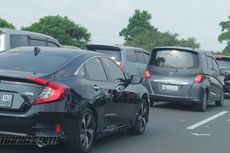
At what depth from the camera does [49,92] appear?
8008mm

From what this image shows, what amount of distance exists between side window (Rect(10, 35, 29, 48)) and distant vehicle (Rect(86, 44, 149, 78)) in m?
5.16

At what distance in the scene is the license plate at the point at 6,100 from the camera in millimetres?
7938

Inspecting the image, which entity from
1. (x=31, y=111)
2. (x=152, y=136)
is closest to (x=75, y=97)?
(x=31, y=111)

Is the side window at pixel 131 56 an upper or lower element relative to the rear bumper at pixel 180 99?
upper

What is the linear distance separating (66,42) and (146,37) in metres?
35.6

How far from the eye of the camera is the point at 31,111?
788 cm

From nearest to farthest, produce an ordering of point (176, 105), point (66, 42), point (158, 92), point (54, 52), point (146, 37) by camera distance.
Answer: point (54, 52)
point (158, 92)
point (176, 105)
point (66, 42)
point (146, 37)

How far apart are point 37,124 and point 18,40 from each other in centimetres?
620

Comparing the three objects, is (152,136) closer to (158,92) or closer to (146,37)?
(158,92)

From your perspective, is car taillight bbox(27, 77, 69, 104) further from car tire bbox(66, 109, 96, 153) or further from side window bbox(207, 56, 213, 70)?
side window bbox(207, 56, 213, 70)

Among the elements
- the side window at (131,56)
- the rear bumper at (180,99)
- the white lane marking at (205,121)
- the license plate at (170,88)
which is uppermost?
the side window at (131,56)

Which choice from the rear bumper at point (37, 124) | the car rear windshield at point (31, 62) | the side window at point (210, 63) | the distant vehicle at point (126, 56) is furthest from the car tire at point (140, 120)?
the distant vehicle at point (126, 56)

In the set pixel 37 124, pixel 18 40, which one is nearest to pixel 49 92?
pixel 37 124

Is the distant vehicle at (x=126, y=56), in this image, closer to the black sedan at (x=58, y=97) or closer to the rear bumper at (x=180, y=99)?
the rear bumper at (x=180, y=99)
